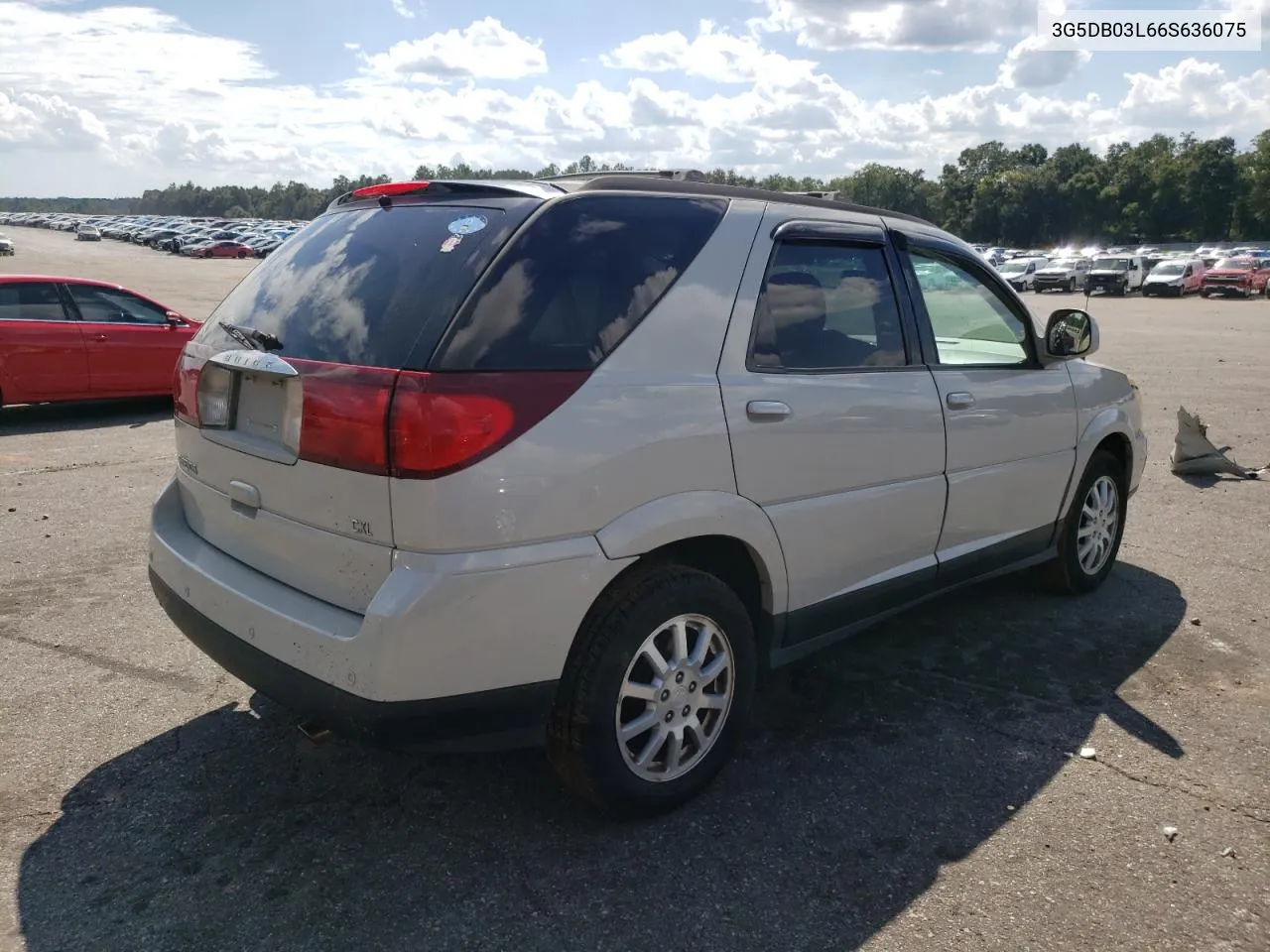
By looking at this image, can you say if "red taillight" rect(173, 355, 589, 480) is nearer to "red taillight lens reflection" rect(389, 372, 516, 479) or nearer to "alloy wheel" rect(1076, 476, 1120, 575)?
"red taillight lens reflection" rect(389, 372, 516, 479)

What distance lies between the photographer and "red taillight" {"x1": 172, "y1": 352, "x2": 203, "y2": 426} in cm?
331

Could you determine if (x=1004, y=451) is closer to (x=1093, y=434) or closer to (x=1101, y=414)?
(x=1093, y=434)

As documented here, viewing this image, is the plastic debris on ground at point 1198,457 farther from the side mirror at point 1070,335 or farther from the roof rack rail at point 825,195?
the roof rack rail at point 825,195

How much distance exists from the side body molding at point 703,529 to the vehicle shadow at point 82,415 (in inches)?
344

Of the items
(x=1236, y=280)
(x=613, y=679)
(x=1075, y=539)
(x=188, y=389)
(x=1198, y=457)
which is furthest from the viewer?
(x=1236, y=280)

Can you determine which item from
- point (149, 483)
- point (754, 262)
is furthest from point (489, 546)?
point (149, 483)

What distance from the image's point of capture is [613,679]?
114 inches

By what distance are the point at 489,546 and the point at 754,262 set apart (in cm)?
142

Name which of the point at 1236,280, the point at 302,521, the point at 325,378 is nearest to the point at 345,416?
Answer: the point at 325,378

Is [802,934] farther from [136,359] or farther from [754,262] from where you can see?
[136,359]

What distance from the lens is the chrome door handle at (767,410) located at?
3.21 meters

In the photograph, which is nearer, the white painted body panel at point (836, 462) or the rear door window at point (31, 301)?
the white painted body panel at point (836, 462)

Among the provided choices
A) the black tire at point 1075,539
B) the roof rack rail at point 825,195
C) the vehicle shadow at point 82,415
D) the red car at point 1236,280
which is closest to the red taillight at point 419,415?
the roof rack rail at point 825,195

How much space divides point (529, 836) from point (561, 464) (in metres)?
1.21
